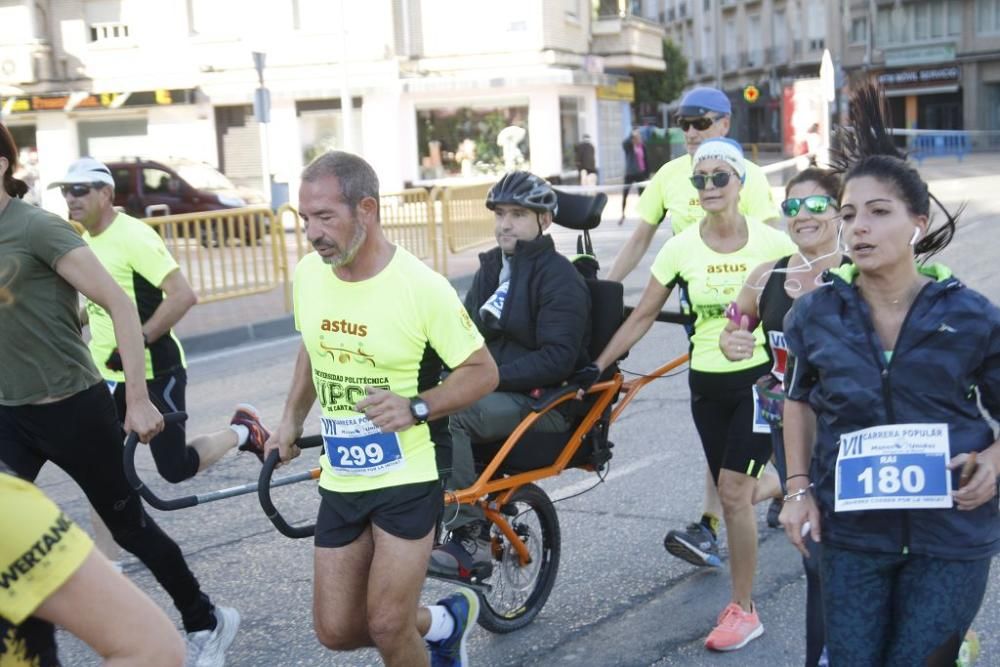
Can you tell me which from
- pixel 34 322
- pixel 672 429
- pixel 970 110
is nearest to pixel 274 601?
pixel 34 322

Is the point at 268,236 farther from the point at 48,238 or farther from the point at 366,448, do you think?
the point at 366,448

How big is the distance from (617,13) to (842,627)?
3972 cm

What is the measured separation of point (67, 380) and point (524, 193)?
1.87 metres

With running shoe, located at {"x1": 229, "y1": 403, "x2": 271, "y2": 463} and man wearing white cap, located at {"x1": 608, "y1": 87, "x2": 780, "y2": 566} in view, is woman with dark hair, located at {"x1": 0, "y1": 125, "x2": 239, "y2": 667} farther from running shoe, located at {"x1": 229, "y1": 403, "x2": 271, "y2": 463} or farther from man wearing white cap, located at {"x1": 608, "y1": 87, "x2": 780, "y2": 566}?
man wearing white cap, located at {"x1": 608, "y1": 87, "x2": 780, "y2": 566}

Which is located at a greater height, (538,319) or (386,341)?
(386,341)

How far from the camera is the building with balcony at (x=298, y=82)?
35000mm

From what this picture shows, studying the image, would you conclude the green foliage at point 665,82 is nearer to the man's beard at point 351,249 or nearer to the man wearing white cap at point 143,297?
the man wearing white cap at point 143,297

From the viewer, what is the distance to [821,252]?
4477 millimetres

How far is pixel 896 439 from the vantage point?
309 cm

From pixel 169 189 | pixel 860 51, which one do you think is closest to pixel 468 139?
pixel 169 189

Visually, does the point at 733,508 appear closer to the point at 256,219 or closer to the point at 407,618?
the point at 407,618

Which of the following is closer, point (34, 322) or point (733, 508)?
point (34, 322)

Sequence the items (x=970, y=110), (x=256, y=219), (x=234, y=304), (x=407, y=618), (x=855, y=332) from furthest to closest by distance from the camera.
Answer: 1. (x=970, y=110)
2. (x=234, y=304)
3. (x=256, y=219)
4. (x=407, y=618)
5. (x=855, y=332)

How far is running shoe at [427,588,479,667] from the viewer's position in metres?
4.10
